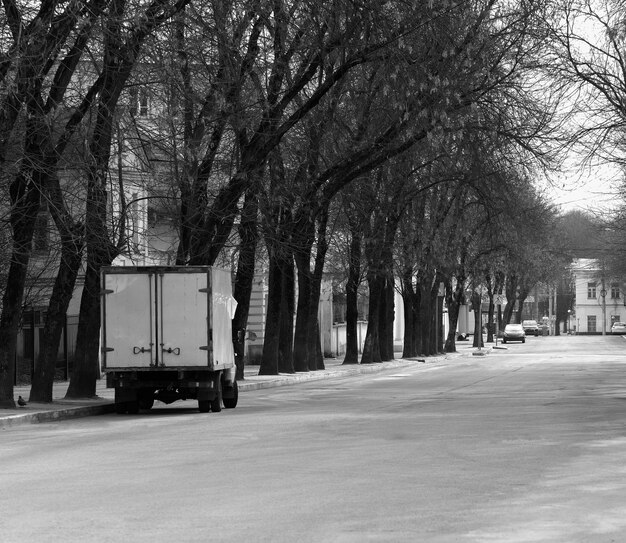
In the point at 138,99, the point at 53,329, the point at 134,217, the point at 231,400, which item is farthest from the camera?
the point at 134,217

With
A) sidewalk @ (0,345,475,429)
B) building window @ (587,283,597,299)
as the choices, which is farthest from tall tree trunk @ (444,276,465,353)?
building window @ (587,283,597,299)

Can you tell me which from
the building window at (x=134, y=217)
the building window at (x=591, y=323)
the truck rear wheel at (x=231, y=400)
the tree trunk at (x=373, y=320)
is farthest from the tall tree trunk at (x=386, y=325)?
the building window at (x=591, y=323)

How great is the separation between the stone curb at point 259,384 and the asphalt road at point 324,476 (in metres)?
0.74

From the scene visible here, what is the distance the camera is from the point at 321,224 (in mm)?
41938

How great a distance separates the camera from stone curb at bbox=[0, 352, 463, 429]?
22156mm

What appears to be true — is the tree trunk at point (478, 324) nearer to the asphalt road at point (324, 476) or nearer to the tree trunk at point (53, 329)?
the tree trunk at point (53, 329)

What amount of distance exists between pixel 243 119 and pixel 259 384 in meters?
10.2

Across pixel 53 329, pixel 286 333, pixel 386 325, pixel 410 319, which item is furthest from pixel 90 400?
pixel 410 319

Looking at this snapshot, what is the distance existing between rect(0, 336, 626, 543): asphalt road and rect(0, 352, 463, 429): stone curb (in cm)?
74

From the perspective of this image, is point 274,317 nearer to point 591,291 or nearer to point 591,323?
point 591,291

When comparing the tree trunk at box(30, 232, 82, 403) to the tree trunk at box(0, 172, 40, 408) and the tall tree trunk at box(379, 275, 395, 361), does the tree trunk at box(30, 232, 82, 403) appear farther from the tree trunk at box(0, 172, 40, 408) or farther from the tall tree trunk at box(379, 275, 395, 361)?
the tall tree trunk at box(379, 275, 395, 361)

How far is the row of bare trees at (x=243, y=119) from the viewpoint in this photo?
21.8 meters

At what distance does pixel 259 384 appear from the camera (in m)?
35.8

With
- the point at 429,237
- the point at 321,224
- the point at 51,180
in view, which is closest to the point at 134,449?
the point at 51,180
